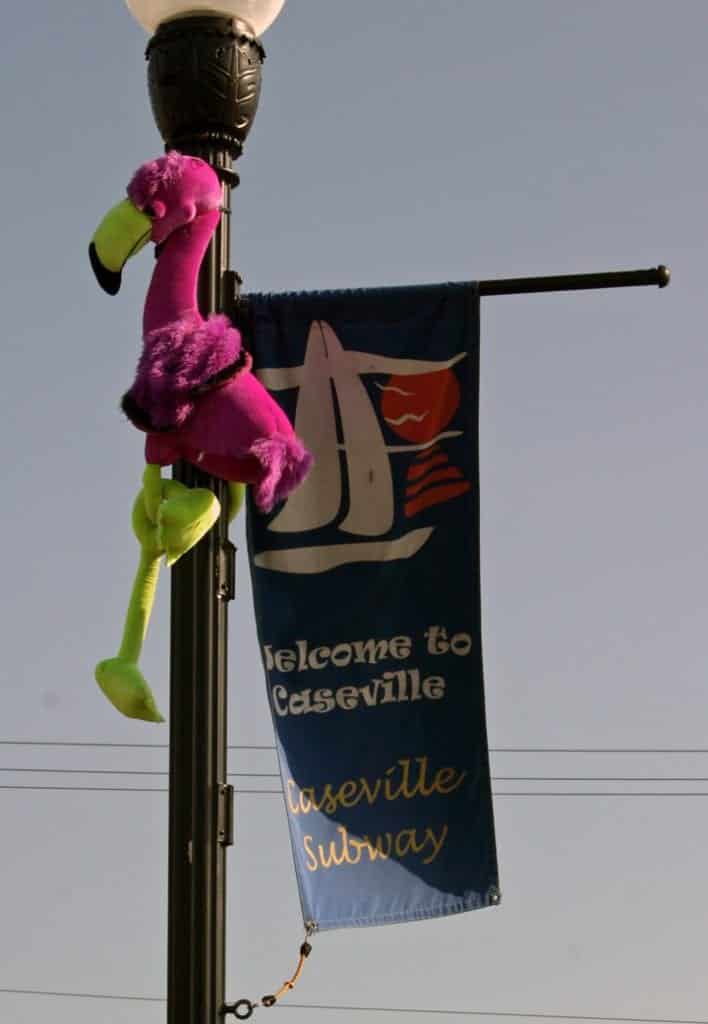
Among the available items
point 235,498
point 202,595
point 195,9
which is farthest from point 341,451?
point 195,9

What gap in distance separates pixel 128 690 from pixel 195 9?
6.92ft

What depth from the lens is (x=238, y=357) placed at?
5.44m

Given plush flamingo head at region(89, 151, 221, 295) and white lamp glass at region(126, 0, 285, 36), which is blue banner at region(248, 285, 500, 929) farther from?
white lamp glass at region(126, 0, 285, 36)

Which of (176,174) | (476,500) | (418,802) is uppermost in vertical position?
(176,174)

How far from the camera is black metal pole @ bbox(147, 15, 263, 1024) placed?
5.38 metres

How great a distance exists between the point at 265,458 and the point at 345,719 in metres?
0.83

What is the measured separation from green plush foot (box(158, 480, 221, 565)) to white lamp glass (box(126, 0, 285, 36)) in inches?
60.4

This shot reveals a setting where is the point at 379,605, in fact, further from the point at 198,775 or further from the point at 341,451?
the point at 198,775

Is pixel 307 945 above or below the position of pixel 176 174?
below

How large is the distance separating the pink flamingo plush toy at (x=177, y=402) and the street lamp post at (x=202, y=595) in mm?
152

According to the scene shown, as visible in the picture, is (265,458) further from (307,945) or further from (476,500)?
(307,945)

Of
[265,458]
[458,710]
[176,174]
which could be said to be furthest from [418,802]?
[176,174]

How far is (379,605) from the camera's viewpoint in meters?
5.72

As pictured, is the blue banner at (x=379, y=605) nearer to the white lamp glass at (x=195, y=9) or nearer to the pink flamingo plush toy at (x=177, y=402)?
the pink flamingo plush toy at (x=177, y=402)
